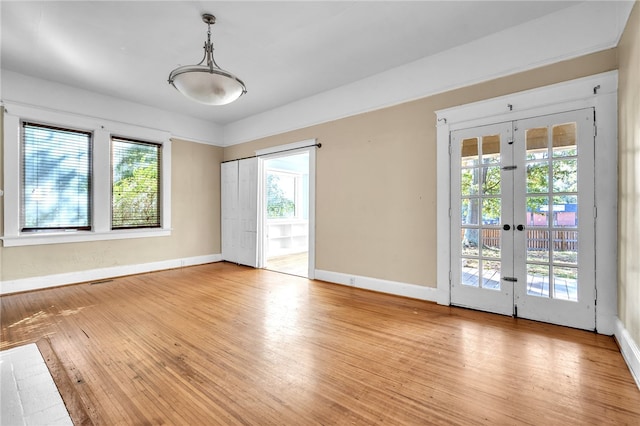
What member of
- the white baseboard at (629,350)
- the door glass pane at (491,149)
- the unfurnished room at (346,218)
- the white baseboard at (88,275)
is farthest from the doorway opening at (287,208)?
the white baseboard at (629,350)

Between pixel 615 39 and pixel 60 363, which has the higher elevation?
pixel 615 39

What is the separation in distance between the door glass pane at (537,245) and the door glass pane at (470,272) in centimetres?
54

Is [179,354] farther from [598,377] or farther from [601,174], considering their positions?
[601,174]

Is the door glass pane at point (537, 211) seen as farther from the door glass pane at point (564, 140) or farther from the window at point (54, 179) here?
the window at point (54, 179)

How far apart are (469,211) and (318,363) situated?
249 centimetres

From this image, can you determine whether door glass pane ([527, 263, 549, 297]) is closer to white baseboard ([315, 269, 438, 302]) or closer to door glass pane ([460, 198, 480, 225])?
door glass pane ([460, 198, 480, 225])

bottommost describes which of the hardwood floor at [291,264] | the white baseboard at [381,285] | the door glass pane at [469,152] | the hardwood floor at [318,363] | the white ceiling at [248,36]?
the hardwood floor at [318,363]

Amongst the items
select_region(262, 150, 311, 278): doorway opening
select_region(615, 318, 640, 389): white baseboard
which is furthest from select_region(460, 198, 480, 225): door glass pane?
select_region(262, 150, 311, 278): doorway opening

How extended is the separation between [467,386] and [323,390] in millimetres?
978

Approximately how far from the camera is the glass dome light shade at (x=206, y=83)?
2750 millimetres

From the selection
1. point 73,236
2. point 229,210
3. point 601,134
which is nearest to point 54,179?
point 73,236

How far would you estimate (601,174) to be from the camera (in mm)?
2758

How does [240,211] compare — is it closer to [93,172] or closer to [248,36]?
[93,172]

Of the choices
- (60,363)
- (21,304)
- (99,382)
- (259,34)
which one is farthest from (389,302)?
(21,304)
